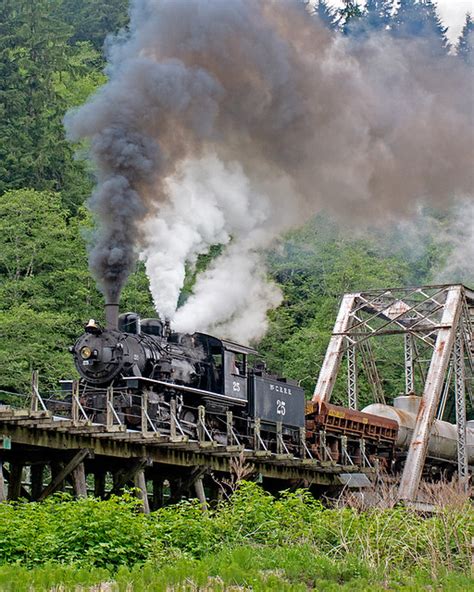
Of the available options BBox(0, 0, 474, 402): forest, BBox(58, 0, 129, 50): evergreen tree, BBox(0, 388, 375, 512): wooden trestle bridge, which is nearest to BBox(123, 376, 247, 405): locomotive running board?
BBox(0, 388, 375, 512): wooden trestle bridge

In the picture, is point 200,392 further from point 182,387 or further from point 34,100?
point 34,100

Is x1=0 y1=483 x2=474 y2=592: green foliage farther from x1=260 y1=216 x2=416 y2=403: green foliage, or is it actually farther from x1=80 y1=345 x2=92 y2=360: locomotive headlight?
x1=260 y1=216 x2=416 y2=403: green foliage

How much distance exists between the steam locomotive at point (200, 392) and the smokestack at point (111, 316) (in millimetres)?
22

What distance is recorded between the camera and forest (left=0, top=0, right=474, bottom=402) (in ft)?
127

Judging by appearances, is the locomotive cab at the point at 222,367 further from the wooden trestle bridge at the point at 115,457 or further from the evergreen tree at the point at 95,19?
the evergreen tree at the point at 95,19

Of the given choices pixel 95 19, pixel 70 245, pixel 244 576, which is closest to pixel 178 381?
pixel 244 576

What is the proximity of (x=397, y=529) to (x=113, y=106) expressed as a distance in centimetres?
1231

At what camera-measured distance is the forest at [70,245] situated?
38.7 m

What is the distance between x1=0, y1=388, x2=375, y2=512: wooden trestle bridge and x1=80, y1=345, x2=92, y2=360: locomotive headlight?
129 centimetres

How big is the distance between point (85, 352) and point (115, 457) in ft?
8.05

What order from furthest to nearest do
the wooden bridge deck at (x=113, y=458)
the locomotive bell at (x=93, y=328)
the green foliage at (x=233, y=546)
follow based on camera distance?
the locomotive bell at (x=93, y=328)
the wooden bridge deck at (x=113, y=458)
the green foliage at (x=233, y=546)

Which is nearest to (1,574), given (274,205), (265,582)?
(265,582)

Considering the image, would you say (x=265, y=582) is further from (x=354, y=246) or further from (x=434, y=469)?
(x=354, y=246)

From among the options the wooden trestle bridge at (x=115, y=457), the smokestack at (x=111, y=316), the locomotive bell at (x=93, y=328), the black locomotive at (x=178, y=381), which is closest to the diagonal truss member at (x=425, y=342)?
the wooden trestle bridge at (x=115, y=457)
